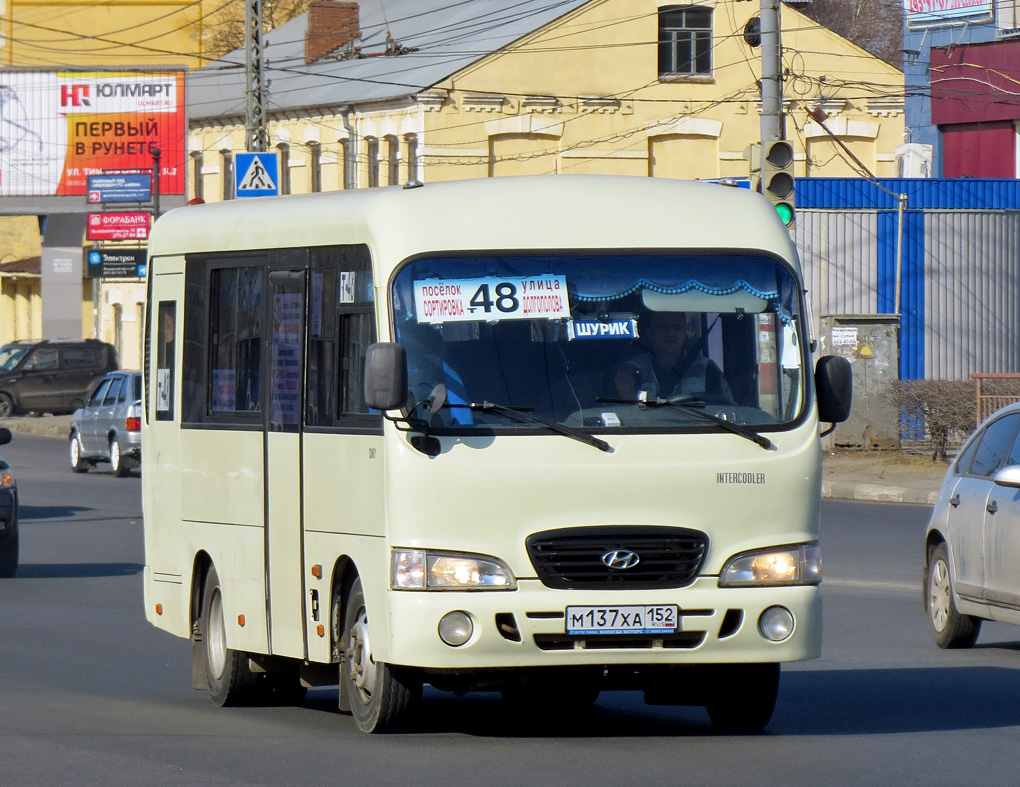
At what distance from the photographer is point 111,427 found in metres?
31.3

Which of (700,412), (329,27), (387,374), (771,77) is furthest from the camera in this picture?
(329,27)

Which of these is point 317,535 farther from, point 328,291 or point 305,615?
point 328,291

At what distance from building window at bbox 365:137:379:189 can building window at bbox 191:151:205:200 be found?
11.6 meters

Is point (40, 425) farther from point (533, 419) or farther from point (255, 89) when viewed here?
point (533, 419)

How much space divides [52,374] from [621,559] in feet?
145

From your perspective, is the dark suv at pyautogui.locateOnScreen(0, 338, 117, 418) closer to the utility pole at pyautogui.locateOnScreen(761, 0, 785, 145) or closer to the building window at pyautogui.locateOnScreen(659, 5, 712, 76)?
the building window at pyautogui.locateOnScreen(659, 5, 712, 76)

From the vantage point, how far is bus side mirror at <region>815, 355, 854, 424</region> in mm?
8828

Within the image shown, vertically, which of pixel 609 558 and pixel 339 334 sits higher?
pixel 339 334

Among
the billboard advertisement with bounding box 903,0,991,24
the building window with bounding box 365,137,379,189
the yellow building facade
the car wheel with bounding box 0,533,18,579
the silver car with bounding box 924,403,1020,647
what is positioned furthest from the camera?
the building window with bounding box 365,137,379,189

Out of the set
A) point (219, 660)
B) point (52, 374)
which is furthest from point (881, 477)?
point (52, 374)

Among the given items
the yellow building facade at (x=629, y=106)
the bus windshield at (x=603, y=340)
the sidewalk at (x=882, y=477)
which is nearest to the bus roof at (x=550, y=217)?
the bus windshield at (x=603, y=340)

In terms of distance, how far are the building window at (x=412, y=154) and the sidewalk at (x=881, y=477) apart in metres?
18.5

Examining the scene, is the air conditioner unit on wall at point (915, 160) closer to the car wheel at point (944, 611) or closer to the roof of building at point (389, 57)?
the roof of building at point (389, 57)

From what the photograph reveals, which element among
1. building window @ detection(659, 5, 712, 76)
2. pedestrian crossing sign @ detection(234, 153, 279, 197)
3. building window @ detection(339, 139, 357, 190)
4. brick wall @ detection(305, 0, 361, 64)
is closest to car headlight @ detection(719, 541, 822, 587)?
pedestrian crossing sign @ detection(234, 153, 279, 197)
